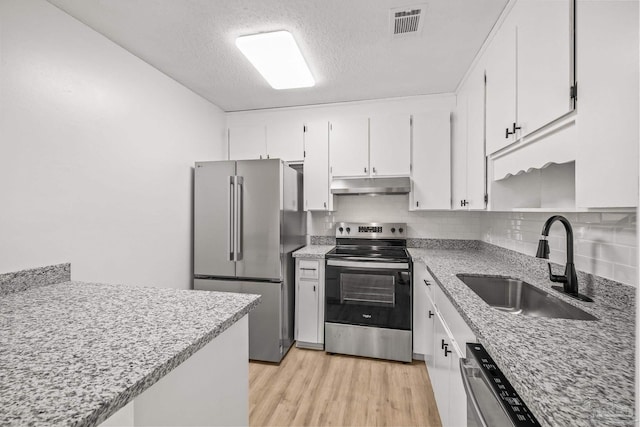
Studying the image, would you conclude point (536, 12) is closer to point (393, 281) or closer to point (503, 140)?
point (503, 140)

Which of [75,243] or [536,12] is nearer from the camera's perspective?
[536,12]

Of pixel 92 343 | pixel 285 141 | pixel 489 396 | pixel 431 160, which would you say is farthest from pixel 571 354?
pixel 285 141

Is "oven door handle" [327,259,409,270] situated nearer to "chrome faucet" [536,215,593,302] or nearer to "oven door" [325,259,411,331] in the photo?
"oven door" [325,259,411,331]

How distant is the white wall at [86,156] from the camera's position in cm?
138

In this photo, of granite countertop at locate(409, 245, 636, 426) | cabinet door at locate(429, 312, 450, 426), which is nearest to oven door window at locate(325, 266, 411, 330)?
cabinet door at locate(429, 312, 450, 426)

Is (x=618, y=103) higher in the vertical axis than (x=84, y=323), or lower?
higher

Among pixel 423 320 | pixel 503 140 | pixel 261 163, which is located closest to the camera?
pixel 503 140

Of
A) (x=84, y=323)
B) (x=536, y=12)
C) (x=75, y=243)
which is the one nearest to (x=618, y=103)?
(x=536, y=12)

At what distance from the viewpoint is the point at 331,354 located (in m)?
2.58

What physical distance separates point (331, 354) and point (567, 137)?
2385 millimetres

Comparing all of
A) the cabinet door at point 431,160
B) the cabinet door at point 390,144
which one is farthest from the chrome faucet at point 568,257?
the cabinet door at point 390,144

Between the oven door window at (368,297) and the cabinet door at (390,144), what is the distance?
105 cm

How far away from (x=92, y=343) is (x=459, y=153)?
2782 millimetres

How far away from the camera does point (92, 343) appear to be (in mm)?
779
